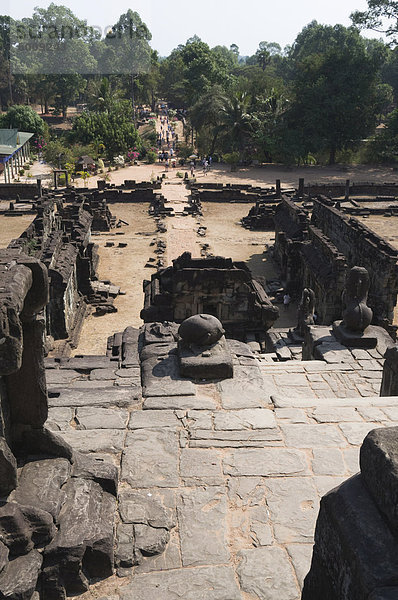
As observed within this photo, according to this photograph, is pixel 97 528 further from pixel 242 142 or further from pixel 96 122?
pixel 96 122

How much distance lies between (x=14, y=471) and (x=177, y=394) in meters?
3.27

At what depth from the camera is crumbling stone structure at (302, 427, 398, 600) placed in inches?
116

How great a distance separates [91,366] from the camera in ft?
27.7

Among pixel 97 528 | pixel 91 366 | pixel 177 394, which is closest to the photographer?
pixel 97 528

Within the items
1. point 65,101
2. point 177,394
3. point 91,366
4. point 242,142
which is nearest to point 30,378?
point 177,394

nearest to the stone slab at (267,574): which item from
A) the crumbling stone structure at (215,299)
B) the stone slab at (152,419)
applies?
the stone slab at (152,419)

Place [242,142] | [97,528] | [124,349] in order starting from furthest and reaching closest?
[242,142], [124,349], [97,528]

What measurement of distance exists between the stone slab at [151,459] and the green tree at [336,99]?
4145 cm

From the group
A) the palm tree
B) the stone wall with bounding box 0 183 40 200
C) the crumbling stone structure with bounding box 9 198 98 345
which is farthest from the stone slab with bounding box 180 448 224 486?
the palm tree

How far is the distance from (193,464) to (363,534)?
2.62m

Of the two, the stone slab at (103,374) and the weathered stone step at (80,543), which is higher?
the weathered stone step at (80,543)

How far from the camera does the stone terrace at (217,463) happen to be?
13.9 feet

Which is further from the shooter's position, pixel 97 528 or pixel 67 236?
pixel 67 236

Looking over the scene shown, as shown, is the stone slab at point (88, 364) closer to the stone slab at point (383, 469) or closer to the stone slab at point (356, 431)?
the stone slab at point (356, 431)
